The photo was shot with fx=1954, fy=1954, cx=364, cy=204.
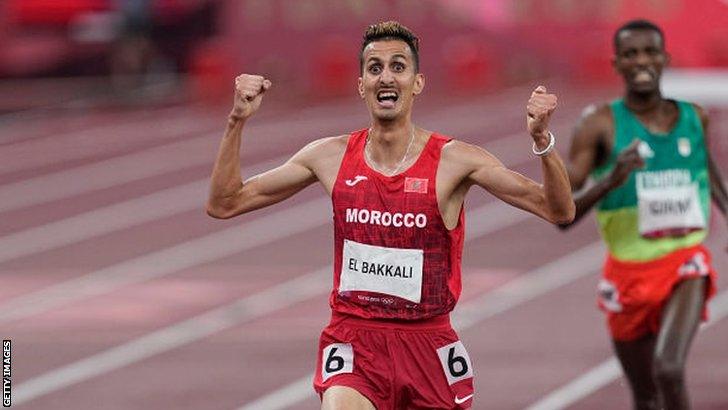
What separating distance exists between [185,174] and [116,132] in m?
3.22

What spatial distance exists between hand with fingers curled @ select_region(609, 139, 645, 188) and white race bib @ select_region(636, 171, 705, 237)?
27.3 inches

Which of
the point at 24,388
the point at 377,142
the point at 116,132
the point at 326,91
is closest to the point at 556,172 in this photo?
the point at 377,142

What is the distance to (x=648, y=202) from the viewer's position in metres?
8.55

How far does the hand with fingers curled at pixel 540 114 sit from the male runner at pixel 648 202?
2.37m

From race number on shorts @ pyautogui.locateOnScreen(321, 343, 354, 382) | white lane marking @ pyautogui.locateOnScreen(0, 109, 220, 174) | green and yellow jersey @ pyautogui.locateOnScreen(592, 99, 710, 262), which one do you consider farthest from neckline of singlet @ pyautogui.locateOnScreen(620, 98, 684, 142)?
white lane marking @ pyautogui.locateOnScreen(0, 109, 220, 174)

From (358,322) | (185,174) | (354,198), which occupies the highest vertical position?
(354,198)

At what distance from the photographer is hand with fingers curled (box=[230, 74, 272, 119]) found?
20.5 ft

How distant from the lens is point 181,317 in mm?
13391

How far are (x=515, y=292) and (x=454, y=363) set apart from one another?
8.03 m

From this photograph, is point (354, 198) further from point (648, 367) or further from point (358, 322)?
point (648, 367)

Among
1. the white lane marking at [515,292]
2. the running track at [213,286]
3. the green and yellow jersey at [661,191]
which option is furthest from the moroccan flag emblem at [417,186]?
the white lane marking at [515,292]

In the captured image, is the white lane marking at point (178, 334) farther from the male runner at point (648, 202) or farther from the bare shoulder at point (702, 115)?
the bare shoulder at point (702, 115)

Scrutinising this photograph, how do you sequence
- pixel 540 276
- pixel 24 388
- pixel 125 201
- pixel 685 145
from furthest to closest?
pixel 125 201 → pixel 540 276 → pixel 24 388 → pixel 685 145

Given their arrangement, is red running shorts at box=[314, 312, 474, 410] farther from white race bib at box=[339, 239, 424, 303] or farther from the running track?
the running track
